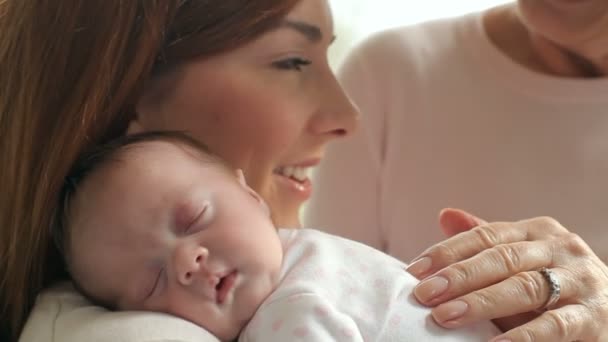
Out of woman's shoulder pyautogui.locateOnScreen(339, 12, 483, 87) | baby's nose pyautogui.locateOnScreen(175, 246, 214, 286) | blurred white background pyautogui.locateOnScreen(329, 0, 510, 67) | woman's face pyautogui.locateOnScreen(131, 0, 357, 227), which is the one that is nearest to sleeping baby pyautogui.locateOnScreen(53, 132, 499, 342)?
baby's nose pyautogui.locateOnScreen(175, 246, 214, 286)

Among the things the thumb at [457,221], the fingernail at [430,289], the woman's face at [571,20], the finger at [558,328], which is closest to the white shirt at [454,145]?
the woman's face at [571,20]

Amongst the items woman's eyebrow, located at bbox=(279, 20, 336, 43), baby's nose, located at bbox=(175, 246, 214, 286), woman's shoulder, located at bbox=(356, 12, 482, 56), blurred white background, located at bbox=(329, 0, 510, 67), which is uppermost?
woman's eyebrow, located at bbox=(279, 20, 336, 43)

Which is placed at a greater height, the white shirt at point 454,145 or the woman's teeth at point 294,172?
the woman's teeth at point 294,172

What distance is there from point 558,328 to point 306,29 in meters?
0.58

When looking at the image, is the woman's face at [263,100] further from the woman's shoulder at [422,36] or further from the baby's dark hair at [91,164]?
the woman's shoulder at [422,36]

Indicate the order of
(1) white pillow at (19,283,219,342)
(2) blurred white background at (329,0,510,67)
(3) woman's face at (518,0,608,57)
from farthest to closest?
(2) blurred white background at (329,0,510,67) < (3) woman's face at (518,0,608,57) < (1) white pillow at (19,283,219,342)

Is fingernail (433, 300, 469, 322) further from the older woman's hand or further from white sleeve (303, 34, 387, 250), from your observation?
white sleeve (303, 34, 387, 250)

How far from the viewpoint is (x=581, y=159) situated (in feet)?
5.65

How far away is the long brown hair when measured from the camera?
3.43 feet

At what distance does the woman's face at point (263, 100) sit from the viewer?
1177 millimetres

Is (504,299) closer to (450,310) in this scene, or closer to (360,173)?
(450,310)

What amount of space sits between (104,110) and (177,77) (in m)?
0.14

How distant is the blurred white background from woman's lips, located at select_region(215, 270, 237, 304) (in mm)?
1412

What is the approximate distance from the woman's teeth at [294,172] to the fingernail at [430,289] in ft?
1.24
